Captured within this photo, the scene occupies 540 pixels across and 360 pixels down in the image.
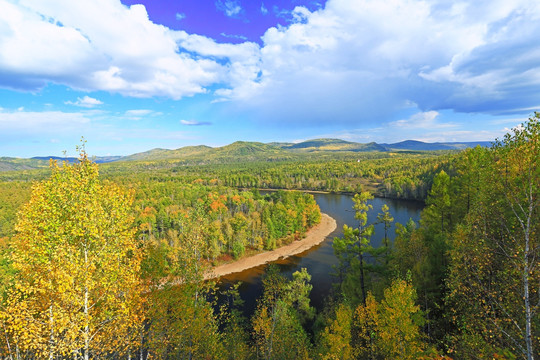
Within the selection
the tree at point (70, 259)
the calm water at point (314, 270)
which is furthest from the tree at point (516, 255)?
the calm water at point (314, 270)

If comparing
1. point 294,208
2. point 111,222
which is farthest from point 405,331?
point 294,208

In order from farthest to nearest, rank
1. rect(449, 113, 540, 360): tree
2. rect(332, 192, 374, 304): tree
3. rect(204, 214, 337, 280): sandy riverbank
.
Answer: rect(204, 214, 337, 280): sandy riverbank, rect(332, 192, 374, 304): tree, rect(449, 113, 540, 360): tree

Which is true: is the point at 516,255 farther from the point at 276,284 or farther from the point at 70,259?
the point at 276,284

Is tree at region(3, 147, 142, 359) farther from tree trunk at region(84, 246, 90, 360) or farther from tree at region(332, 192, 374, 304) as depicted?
tree at region(332, 192, 374, 304)

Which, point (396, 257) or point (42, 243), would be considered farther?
point (396, 257)

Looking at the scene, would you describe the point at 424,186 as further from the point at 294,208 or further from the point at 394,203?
the point at 294,208

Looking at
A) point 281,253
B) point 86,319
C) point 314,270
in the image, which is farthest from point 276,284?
point 281,253

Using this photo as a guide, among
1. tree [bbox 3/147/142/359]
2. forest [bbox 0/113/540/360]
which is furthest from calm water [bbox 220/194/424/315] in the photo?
tree [bbox 3/147/142/359]
